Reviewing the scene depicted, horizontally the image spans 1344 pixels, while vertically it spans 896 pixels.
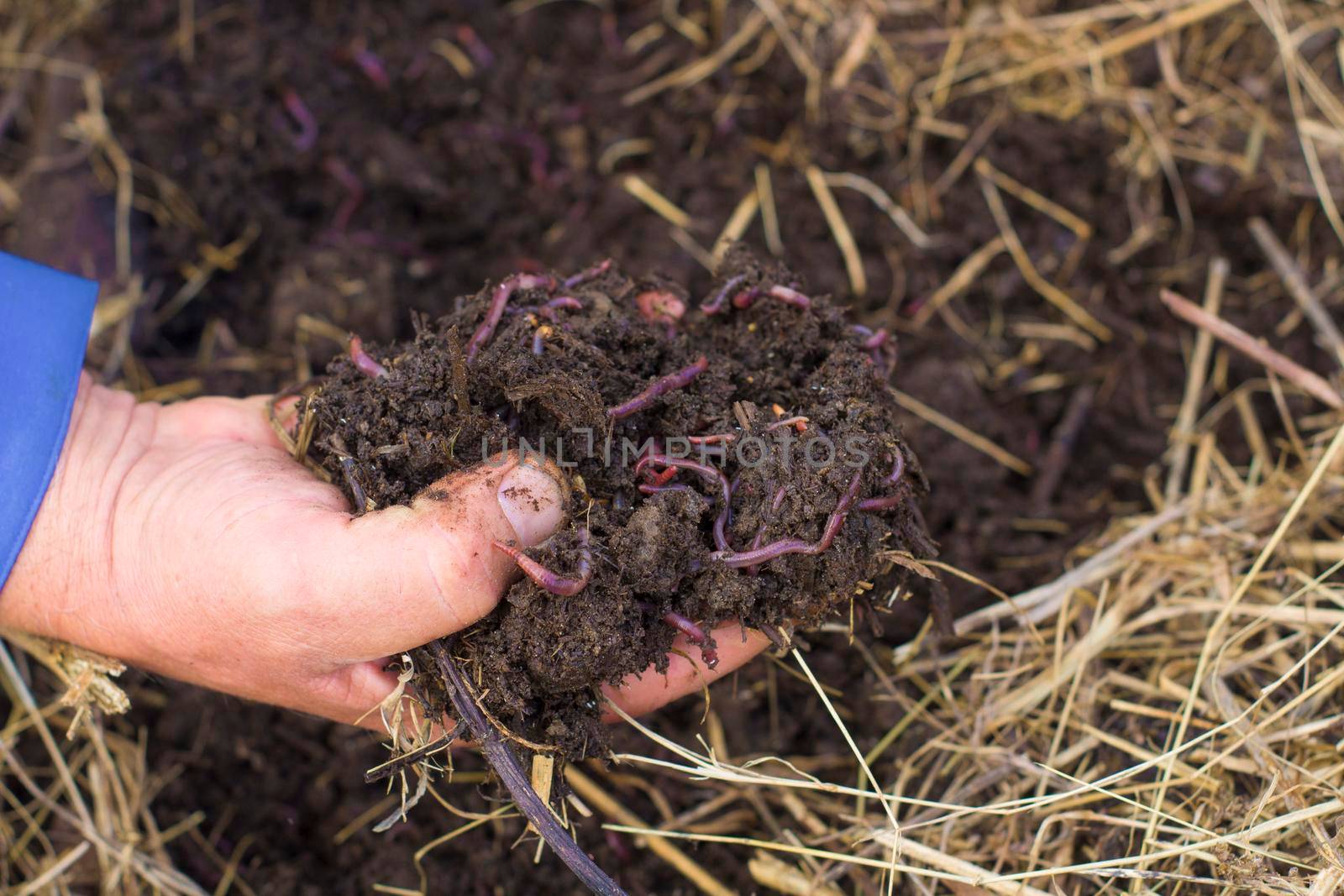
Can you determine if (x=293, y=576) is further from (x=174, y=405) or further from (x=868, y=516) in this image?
(x=868, y=516)

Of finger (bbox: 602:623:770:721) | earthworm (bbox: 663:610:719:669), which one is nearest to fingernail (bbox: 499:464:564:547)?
earthworm (bbox: 663:610:719:669)

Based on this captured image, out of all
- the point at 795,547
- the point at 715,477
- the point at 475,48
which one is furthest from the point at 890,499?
the point at 475,48

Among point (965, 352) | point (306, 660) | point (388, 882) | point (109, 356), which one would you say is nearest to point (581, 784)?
point (388, 882)

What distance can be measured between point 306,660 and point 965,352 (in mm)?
2669

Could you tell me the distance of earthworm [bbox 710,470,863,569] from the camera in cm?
204

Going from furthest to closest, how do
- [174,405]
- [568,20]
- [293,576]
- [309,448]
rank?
[568,20]
[174,405]
[309,448]
[293,576]

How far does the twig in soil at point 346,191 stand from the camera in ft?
13.3

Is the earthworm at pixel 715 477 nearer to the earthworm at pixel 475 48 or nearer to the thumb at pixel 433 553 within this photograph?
the thumb at pixel 433 553

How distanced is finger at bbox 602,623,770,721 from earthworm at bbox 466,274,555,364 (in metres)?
0.80

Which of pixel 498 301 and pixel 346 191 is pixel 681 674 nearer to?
pixel 498 301

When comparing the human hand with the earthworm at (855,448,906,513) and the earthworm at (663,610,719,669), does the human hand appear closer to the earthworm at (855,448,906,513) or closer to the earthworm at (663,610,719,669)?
the earthworm at (663,610,719,669)

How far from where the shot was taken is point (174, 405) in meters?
2.69

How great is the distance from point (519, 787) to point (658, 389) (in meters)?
0.90

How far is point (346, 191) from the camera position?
409 cm
